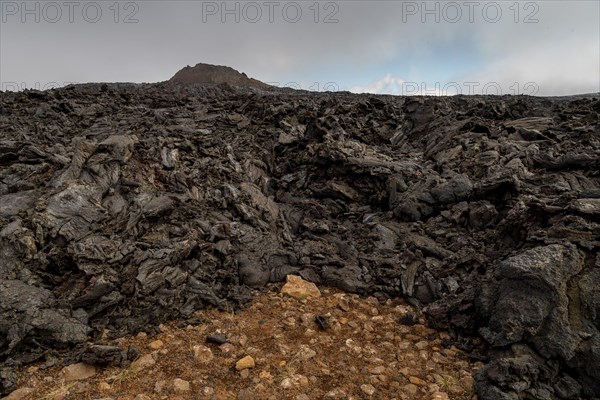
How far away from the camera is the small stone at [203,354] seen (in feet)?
18.9

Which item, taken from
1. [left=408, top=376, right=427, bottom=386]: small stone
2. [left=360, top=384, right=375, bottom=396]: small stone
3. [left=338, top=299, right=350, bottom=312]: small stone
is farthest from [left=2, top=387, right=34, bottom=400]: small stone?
[left=408, top=376, right=427, bottom=386]: small stone

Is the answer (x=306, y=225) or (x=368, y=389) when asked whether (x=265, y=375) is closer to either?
(x=368, y=389)

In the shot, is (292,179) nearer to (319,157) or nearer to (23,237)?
(319,157)

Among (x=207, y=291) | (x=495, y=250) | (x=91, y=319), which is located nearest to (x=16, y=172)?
(x=91, y=319)

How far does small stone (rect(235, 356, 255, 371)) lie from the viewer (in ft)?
18.3

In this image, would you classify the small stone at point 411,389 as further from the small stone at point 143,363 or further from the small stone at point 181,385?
the small stone at point 143,363

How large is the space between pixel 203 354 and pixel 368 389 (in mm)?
2661

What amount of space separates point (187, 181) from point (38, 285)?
4.27 meters

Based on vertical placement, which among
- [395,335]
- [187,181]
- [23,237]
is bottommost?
[395,335]

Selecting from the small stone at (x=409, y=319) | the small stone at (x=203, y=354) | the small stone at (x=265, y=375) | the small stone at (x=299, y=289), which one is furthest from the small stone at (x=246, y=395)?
the small stone at (x=409, y=319)

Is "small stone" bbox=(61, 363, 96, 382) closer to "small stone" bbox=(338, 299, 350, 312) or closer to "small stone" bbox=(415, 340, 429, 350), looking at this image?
"small stone" bbox=(338, 299, 350, 312)

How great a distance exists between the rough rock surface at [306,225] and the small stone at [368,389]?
150 cm

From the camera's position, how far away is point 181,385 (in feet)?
17.0

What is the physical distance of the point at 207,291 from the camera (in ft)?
24.4
